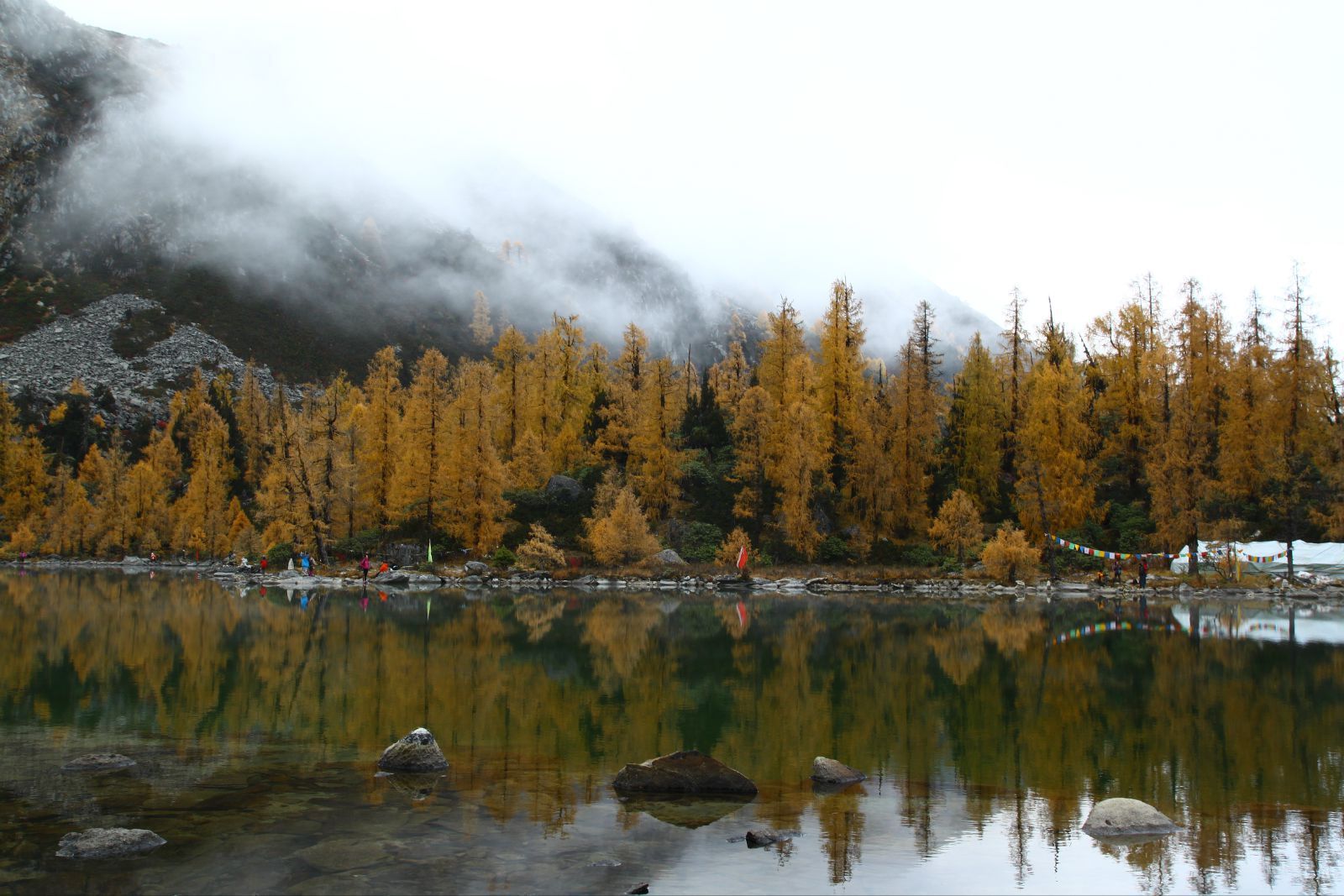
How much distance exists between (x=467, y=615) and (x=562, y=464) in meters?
35.8

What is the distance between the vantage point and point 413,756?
13.7m

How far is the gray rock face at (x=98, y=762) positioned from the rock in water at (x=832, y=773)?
33.7 feet

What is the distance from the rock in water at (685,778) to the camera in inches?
506

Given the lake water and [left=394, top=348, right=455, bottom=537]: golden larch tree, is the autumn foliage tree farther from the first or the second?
[left=394, top=348, right=455, bottom=537]: golden larch tree

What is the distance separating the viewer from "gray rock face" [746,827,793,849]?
1052cm

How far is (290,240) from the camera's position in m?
191

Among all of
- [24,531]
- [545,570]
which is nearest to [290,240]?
[24,531]

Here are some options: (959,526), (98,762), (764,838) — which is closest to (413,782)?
(98,762)

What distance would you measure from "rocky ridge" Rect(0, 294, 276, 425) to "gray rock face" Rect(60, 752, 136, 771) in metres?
129

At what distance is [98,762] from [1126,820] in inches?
566

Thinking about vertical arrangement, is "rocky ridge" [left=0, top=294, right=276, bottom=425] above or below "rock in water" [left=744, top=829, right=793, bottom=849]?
above

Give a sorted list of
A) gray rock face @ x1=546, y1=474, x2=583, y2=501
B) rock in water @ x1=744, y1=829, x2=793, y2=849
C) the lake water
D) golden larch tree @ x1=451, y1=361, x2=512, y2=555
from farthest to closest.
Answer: gray rock face @ x1=546, y1=474, x2=583, y2=501 < golden larch tree @ x1=451, y1=361, x2=512, y2=555 < rock in water @ x1=744, y1=829, x2=793, y2=849 < the lake water

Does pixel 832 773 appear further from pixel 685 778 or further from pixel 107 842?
pixel 107 842

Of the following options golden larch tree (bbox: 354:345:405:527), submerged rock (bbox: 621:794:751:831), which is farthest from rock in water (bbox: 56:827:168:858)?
golden larch tree (bbox: 354:345:405:527)
